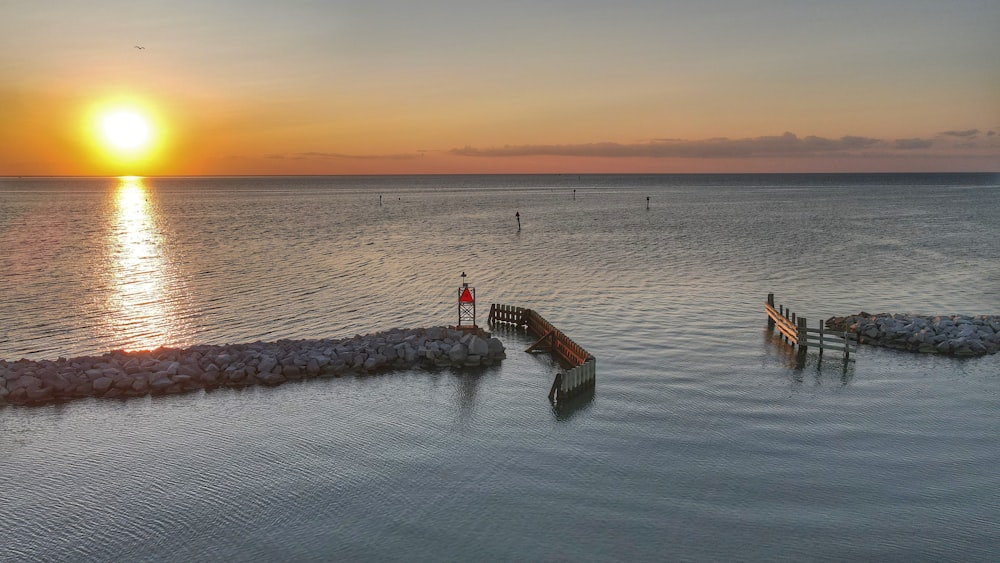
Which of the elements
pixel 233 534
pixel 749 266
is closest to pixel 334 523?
pixel 233 534

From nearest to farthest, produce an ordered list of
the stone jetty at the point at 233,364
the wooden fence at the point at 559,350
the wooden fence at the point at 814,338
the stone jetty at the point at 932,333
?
the wooden fence at the point at 559,350 < the stone jetty at the point at 233,364 < the wooden fence at the point at 814,338 < the stone jetty at the point at 932,333

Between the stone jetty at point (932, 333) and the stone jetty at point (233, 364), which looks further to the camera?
the stone jetty at point (932, 333)

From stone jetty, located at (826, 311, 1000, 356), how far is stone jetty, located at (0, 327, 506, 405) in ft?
56.4

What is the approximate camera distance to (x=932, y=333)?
30938mm

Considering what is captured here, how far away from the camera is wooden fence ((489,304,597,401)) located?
24.5 meters

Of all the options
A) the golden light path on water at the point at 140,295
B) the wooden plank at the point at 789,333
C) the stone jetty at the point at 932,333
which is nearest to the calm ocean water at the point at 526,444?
the golden light path on water at the point at 140,295

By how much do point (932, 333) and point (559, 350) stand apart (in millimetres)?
16583

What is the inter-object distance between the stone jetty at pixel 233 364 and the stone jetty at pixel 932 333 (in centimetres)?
1718

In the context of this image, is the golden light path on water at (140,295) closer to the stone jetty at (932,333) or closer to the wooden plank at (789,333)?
the wooden plank at (789,333)

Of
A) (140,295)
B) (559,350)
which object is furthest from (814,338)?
(140,295)

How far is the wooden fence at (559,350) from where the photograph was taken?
965 inches

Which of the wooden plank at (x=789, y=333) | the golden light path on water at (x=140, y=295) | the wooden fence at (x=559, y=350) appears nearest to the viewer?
the wooden fence at (x=559, y=350)

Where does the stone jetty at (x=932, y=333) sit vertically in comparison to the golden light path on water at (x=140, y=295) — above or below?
above

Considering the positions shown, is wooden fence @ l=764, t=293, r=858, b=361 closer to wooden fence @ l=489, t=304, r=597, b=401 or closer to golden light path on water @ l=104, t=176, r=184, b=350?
wooden fence @ l=489, t=304, r=597, b=401
